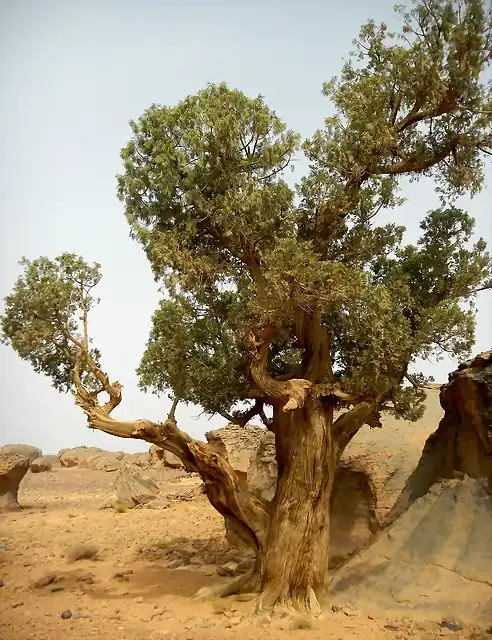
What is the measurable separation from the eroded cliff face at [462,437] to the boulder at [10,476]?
13.6 metres

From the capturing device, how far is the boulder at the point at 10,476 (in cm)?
1909

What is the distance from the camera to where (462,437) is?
33.3 ft

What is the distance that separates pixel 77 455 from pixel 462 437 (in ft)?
92.1

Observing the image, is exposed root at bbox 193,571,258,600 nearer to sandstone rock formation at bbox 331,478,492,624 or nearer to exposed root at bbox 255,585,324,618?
exposed root at bbox 255,585,324,618

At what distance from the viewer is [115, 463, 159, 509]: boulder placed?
65.7 ft

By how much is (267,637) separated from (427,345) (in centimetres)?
505

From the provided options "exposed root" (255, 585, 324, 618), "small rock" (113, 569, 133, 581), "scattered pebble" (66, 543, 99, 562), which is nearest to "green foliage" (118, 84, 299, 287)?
"exposed root" (255, 585, 324, 618)

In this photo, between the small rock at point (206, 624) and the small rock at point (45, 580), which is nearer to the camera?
the small rock at point (206, 624)

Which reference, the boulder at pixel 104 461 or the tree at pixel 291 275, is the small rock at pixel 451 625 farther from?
the boulder at pixel 104 461

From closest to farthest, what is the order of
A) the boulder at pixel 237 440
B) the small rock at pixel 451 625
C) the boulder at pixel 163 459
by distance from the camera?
the small rock at pixel 451 625, the boulder at pixel 237 440, the boulder at pixel 163 459

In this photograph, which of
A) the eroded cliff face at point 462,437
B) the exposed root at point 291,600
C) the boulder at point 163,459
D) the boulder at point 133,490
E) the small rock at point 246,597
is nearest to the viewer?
the exposed root at point 291,600

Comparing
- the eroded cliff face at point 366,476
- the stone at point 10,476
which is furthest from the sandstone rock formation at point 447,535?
the stone at point 10,476

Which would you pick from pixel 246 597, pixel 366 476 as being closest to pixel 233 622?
pixel 246 597

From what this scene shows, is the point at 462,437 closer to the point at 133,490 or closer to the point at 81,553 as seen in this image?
the point at 81,553
